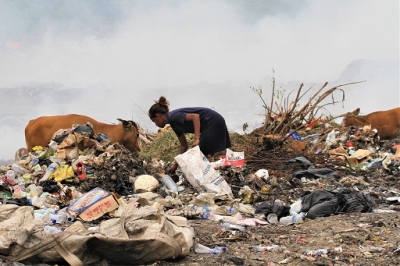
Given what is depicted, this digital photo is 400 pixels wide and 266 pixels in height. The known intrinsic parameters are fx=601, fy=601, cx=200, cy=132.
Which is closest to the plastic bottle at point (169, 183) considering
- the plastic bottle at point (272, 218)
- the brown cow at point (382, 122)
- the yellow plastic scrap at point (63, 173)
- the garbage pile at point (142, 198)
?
the garbage pile at point (142, 198)

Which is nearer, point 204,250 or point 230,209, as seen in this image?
point 204,250

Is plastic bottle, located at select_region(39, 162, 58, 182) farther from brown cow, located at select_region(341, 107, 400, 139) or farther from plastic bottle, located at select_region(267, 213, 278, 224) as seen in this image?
brown cow, located at select_region(341, 107, 400, 139)

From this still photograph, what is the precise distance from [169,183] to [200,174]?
1.97ft

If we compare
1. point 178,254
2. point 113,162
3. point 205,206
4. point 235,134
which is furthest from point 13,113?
point 178,254

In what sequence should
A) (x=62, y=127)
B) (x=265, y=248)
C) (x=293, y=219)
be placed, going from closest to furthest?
(x=265, y=248) < (x=293, y=219) < (x=62, y=127)

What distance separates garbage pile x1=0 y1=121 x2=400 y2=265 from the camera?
12.2ft

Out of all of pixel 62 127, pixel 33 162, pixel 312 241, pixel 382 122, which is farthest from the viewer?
pixel 382 122

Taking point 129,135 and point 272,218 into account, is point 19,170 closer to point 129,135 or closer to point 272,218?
point 129,135

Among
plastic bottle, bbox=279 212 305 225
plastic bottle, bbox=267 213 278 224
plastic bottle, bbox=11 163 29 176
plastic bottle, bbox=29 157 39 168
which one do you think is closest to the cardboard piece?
plastic bottle, bbox=267 213 278 224

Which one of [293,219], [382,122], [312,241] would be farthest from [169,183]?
[382,122]

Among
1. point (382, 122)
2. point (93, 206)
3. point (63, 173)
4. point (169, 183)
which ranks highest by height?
point (63, 173)

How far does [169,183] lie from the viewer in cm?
740

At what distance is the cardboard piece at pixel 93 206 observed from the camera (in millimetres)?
5691

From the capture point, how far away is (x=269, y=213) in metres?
5.90
